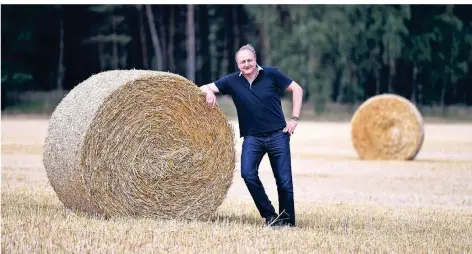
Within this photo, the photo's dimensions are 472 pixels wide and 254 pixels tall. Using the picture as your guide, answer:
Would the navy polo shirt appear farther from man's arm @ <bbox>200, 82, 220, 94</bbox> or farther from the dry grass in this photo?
the dry grass

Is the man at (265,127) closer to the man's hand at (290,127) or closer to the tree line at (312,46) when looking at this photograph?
the man's hand at (290,127)

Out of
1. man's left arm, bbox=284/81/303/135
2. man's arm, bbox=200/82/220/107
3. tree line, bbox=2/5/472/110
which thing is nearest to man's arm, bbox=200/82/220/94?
man's arm, bbox=200/82/220/107

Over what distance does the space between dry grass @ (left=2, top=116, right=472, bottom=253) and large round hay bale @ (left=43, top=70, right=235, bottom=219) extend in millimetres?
308

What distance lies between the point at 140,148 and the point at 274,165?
55.7 inches

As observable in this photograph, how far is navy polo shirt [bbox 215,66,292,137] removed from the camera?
9.46 meters

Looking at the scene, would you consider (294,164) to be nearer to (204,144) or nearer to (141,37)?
(204,144)

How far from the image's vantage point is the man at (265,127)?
947 cm

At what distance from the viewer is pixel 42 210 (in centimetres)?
1021

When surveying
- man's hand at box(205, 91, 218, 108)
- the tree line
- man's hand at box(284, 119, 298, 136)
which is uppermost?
man's hand at box(205, 91, 218, 108)

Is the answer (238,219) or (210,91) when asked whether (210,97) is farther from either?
(238,219)

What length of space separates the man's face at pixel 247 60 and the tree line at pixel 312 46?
33702mm
